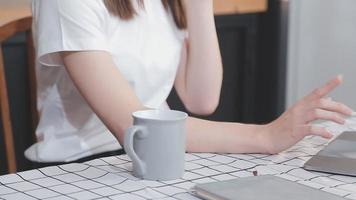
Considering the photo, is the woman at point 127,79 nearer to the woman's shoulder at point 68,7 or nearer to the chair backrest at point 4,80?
the woman's shoulder at point 68,7

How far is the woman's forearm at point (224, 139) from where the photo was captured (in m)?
1.08

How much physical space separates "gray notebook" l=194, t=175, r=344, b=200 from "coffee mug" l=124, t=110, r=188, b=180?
8cm

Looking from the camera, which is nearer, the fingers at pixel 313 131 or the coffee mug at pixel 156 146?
the coffee mug at pixel 156 146

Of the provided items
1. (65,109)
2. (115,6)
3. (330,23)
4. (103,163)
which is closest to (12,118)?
(65,109)

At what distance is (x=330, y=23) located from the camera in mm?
2711

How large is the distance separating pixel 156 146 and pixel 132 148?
35mm

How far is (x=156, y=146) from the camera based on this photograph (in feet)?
2.97

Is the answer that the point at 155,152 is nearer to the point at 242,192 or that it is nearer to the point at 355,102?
the point at 242,192

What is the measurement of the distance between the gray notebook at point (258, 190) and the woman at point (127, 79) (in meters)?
0.21

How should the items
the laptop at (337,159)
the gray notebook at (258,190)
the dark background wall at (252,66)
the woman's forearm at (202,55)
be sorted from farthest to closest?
the dark background wall at (252,66)
the woman's forearm at (202,55)
the laptop at (337,159)
the gray notebook at (258,190)

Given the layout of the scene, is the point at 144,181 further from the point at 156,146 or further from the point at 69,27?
the point at 69,27

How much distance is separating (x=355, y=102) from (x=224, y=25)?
679 millimetres

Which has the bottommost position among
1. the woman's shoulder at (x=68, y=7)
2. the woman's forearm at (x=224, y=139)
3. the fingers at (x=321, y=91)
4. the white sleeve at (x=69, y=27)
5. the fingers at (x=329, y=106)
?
the woman's forearm at (x=224, y=139)

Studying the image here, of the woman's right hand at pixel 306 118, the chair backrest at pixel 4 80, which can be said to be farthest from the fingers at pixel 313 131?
the chair backrest at pixel 4 80
